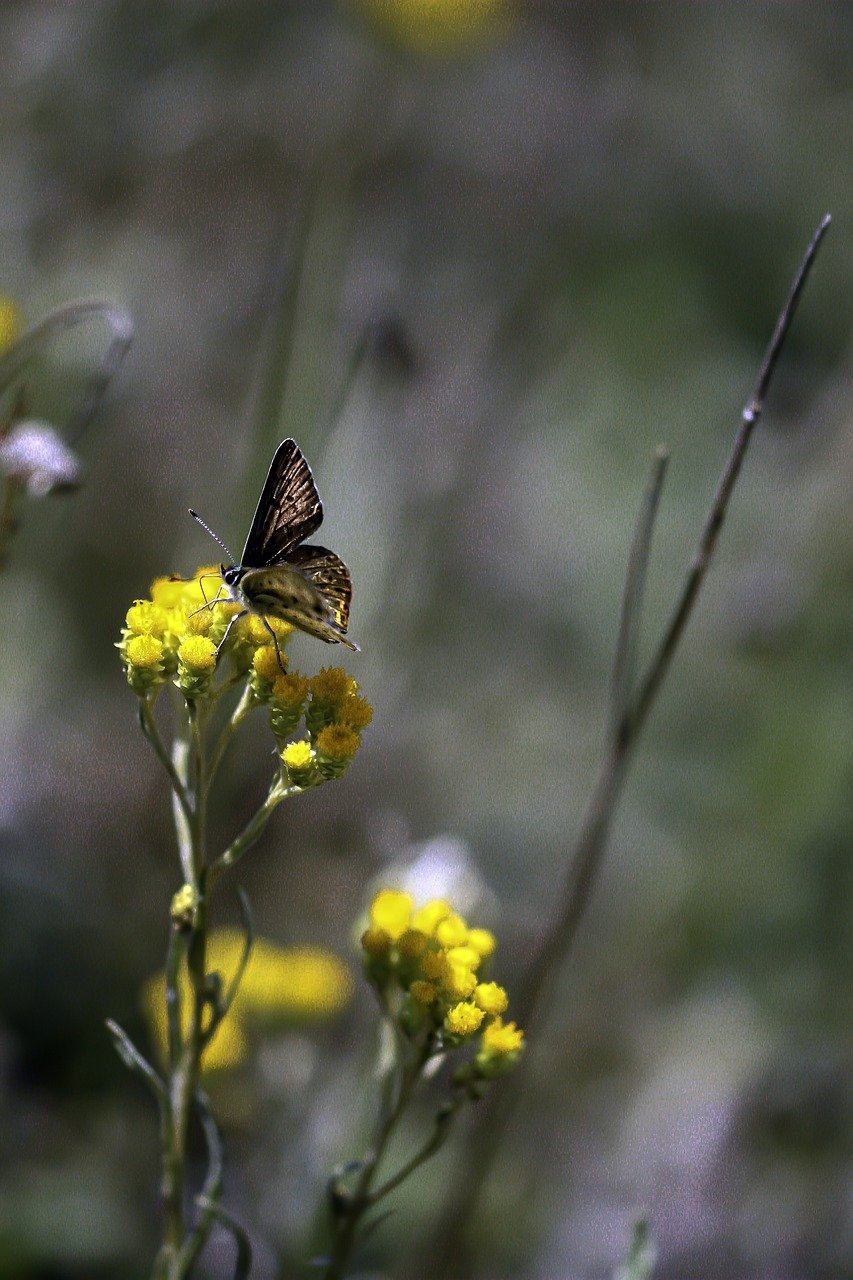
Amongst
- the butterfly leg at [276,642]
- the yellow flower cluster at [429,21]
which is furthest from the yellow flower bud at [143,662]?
the yellow flower cluster at [429,21]

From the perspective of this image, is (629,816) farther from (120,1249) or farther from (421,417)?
(120,1249)

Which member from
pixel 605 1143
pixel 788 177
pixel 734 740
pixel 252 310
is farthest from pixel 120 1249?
pixel 788 177

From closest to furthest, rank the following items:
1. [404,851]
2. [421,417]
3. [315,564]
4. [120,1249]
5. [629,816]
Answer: [315,564], [120,1249], [404,851], [629,816], [421,417]

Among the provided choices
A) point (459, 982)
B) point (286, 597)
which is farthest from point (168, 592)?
point (459, 982)

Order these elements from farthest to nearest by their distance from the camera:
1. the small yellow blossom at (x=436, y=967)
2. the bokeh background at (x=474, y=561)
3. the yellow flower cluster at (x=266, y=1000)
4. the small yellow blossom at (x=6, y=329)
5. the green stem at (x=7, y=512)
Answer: the bokeh background at (x=474, y=561) → the yellow flower cluster at (x=266, y=1000) → the small yellow blossom at (x=6, y=329) → the green stem at (x=7, y=512) → the small yellow blossom at (x=436, y=967)

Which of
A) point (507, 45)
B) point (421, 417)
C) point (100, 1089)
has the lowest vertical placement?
point (100, 1089)

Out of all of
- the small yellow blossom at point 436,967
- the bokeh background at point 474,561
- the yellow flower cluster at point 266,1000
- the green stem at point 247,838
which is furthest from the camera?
the bokeh background at point 474,561

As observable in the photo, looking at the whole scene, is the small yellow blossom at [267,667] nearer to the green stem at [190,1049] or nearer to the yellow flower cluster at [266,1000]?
the green stem at [190,1049]

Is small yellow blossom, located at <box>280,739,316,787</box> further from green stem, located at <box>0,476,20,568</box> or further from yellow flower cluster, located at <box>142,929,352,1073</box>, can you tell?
yellow flower cluster, located at <box>142,929,352,1073</box>
